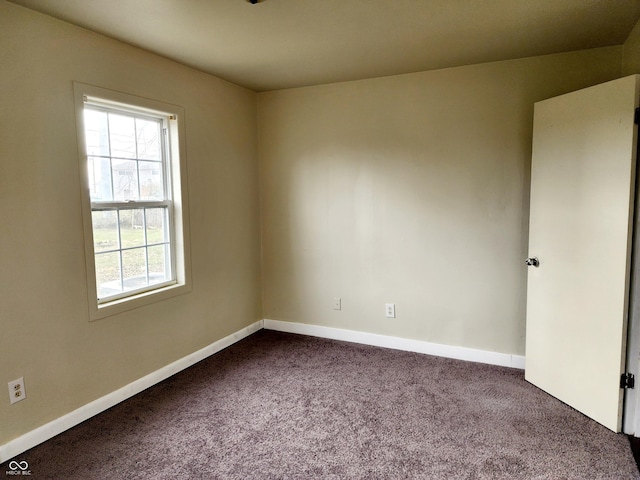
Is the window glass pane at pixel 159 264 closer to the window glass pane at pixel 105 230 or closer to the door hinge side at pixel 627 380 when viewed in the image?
the window glass pane at pixel 105 230

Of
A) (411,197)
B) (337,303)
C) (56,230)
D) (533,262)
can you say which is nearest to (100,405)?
(56,230)

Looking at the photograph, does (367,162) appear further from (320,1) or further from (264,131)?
(320,1)

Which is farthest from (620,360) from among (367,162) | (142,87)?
(142,87)

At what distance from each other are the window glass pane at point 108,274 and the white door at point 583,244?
9.53ft

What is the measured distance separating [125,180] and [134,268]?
0.63 meters

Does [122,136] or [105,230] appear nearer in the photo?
[105,230]

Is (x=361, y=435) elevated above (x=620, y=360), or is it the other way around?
(x=620, y=360)

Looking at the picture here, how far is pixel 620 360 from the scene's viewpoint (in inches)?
88.4

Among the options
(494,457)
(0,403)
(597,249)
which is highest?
(597,249)

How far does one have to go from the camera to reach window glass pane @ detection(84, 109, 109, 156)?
2.51 m

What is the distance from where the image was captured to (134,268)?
2.85 m

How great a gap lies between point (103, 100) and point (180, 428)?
210 centimetres

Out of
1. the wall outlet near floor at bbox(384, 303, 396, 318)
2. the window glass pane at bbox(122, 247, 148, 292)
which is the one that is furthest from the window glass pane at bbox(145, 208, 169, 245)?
the wall outlet near floor at bbox(384, 303, 396, 318)

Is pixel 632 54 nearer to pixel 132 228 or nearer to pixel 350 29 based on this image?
pixel 350 29
